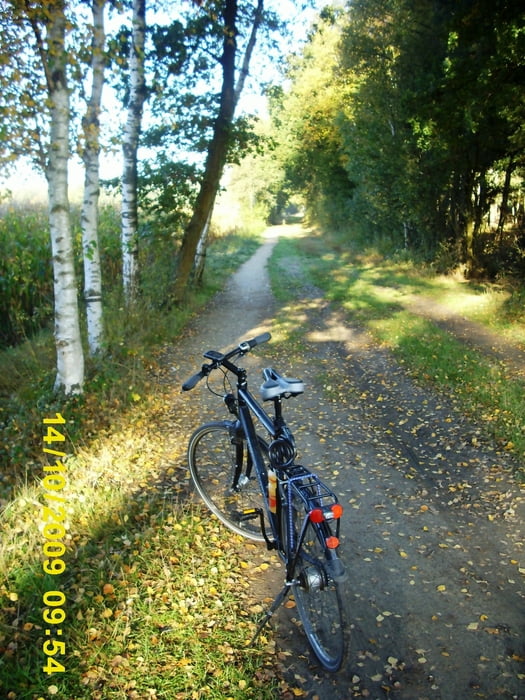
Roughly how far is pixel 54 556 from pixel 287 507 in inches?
77.4

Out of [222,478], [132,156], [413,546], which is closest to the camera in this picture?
[413,546]

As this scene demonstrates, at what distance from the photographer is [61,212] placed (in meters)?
6.15

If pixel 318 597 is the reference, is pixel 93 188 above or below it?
above

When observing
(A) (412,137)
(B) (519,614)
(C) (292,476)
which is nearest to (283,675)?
(C) (292,476)

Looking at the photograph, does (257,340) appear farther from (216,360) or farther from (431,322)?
(431,322)

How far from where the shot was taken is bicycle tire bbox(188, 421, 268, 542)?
4.43 metres

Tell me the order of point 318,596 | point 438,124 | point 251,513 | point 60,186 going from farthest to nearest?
1. point 438,124
2. point 60,186
3. point 251,513
4. point 318,596

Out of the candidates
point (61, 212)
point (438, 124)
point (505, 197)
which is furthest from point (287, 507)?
point (505, 197)

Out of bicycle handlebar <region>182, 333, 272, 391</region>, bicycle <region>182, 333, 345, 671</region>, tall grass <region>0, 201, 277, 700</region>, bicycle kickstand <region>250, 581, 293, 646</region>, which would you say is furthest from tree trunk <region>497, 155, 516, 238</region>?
bicycle kickstand <region>250, 581, 293, 646</region>

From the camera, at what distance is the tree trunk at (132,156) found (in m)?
9.65

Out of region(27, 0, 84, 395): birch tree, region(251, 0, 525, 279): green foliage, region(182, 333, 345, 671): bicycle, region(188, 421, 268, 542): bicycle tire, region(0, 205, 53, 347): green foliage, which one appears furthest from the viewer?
region(251, 0, 525, 279): green foliage

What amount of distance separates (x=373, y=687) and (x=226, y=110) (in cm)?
1297

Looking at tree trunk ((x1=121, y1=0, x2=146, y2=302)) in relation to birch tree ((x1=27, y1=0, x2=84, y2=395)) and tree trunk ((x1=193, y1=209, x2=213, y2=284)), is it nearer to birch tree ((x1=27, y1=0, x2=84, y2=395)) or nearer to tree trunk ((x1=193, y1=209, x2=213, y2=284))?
birch tree ((x1=27, y1=0, x2=84, y2=395))

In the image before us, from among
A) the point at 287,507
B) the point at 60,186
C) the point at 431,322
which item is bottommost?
the point at 431,322
